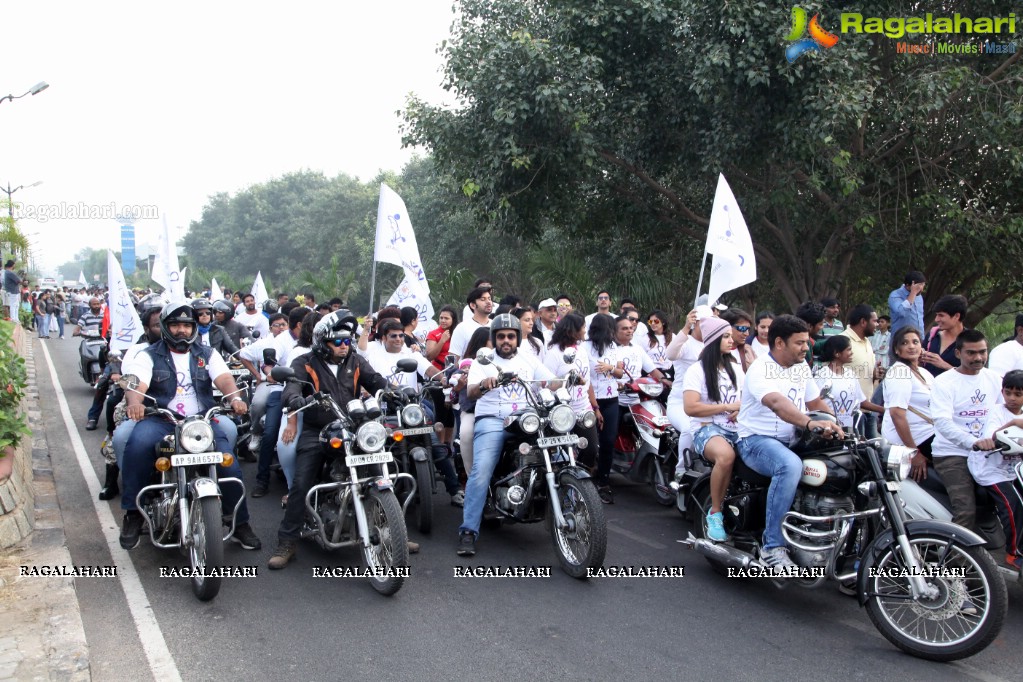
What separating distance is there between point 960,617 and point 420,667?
279cm

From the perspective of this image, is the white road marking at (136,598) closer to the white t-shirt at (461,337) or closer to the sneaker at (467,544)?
the sneaker at (467,544)

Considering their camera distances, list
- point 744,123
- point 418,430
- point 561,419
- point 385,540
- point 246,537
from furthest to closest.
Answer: point 744,123 < point 418,430 < point 246,537 < point 561,419 < point 385,540

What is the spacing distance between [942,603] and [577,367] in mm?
3658

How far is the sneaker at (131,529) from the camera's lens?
6.15m

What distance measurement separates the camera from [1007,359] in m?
6.52

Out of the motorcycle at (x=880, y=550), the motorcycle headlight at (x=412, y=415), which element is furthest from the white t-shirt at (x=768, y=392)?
the motorcycle headlight at (x=412, y=415)

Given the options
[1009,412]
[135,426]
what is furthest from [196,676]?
[1009,412]

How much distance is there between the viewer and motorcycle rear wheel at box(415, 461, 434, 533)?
22.2ft

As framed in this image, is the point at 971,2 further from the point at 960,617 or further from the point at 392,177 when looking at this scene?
the point at 392,177

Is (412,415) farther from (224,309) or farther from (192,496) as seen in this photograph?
(224,309)

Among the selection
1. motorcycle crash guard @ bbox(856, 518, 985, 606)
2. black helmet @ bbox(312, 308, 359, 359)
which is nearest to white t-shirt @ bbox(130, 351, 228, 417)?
black helmet @ bbox(312, 308, 359, 359)

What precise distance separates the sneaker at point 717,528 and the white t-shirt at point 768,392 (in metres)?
0.55

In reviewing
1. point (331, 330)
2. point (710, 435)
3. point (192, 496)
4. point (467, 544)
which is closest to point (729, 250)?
point (710, 435)

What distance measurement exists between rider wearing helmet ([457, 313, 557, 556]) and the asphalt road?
0.32 meters
